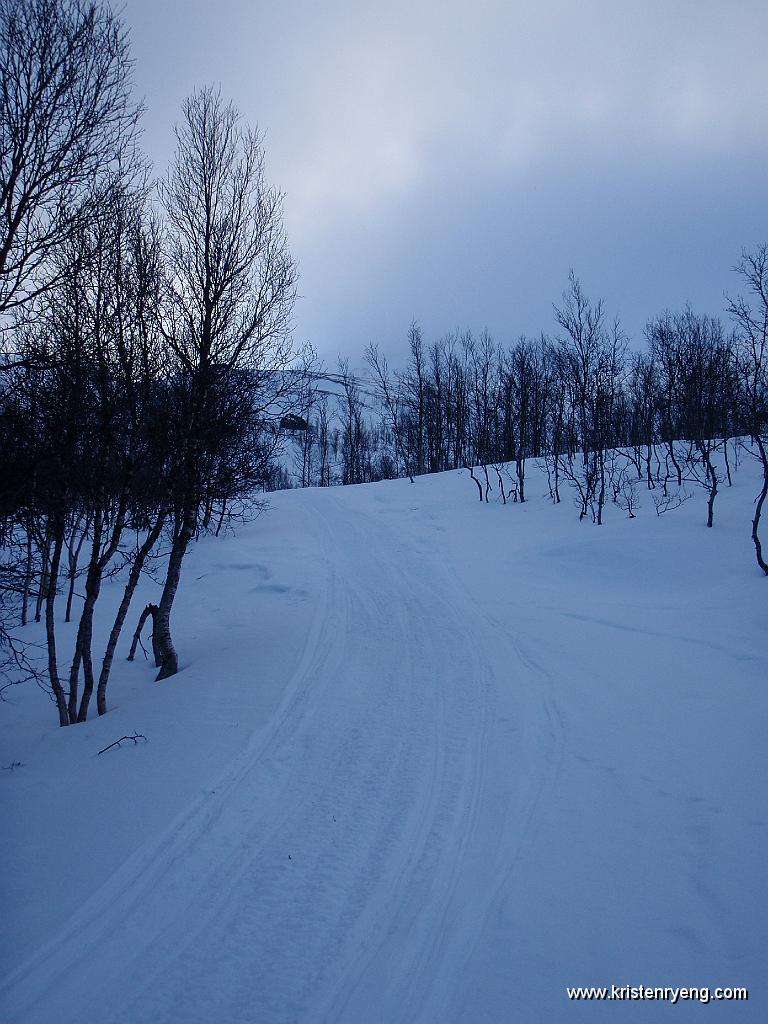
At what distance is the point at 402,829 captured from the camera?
14.0 feet

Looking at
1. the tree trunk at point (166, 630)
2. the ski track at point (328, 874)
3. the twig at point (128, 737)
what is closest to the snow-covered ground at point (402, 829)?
the ski track at point (328, 874)

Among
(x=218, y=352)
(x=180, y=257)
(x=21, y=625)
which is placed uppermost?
(x=180, y=257)

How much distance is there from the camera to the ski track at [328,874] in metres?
2.89

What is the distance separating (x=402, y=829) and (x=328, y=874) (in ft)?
2.41

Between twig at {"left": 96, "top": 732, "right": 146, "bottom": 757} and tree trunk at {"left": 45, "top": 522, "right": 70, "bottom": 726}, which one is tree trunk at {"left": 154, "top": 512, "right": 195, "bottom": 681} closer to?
tree trunk at {"left": 45, "top": 522, "right": 70, "bottom": 726}

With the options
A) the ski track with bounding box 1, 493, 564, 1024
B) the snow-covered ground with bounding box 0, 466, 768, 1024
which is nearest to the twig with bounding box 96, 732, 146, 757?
the snow-covered ground with bounding box 0, 466, 768, 1024

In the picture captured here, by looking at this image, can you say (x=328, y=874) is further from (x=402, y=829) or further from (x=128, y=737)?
(x=128, y=737)

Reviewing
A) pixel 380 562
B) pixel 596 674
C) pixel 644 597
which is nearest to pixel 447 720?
pixel 596 674

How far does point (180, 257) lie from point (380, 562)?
395 inches

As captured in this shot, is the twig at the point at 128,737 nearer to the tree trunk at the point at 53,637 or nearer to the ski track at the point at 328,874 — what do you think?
the ski track at the point at 328,874

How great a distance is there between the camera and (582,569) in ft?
48.6

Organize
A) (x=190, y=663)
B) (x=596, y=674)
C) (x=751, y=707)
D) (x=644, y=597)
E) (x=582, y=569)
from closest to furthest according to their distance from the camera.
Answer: (x=751, y=707)
(x=596, y=674)
(x=190, y=663)
(x=644, y=597)
(x=582, y=569)

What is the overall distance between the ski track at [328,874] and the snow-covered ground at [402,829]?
19 millimetres

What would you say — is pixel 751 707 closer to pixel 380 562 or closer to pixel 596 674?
pixel 596 674
